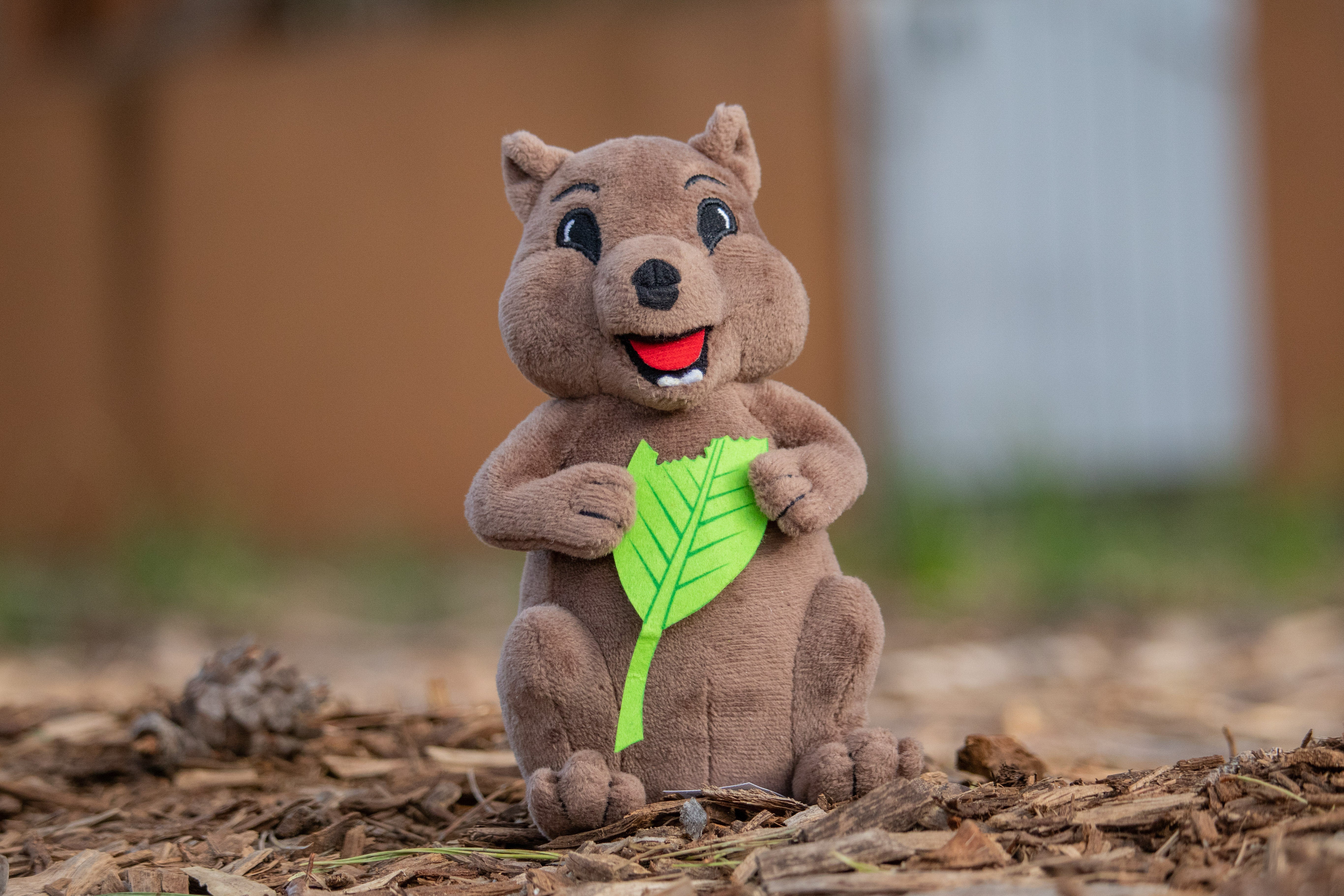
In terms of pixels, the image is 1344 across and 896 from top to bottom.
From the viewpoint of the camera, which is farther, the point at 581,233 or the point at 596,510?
the point at 581,233

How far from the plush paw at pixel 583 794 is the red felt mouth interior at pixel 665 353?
A: 0.51 meters

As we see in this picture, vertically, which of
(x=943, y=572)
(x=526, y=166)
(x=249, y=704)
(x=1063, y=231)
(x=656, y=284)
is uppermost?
(x=1063, y=231)

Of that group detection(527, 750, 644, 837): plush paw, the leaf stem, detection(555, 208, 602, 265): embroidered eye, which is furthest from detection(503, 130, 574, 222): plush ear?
detection(527, 750, 644, 837): plush paw

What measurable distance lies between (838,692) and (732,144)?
788mm

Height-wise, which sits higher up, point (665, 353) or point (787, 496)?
point (665, 353)

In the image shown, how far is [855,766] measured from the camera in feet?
5.00

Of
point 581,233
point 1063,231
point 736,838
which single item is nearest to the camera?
point 736,838

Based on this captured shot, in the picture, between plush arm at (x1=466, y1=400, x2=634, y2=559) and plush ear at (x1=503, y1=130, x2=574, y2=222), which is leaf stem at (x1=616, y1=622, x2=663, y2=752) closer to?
plush arm at (x1=466, y1=400, x2=634, y2=559)

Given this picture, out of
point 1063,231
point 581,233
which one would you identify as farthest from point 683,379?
point 1063,231

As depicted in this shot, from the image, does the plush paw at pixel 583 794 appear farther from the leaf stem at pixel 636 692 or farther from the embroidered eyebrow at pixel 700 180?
the embroidered eyebrow at pixel 700 180

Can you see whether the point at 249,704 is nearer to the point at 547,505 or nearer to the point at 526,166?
the point at 547,505

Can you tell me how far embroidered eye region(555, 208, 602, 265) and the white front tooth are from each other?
193 mm

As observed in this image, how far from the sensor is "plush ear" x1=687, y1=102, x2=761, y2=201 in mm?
1715

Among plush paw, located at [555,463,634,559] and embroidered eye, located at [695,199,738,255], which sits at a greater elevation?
embroidered eye, located at [695,199,738,255]
